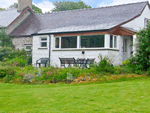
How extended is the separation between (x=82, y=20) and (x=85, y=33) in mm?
4981

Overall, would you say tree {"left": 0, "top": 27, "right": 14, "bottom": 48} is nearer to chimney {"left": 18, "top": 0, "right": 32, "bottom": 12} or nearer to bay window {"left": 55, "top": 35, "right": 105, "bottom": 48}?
chimney {"left": 18, "top": 0, "right": 32, "bottom": 12}

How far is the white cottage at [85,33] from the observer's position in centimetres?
2005

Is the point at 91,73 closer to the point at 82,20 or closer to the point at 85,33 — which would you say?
the point at 85,33

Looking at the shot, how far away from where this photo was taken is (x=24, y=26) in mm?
29234

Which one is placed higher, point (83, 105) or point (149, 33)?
point (149, 33)

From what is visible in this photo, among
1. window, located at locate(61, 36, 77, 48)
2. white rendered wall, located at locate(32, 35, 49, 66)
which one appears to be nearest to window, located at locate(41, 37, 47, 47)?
white rendered wall, located at locate(32, 35, 49, 66)

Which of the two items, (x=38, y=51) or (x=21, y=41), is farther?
(x=21, y=41)

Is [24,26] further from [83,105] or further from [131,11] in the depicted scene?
[83,105]

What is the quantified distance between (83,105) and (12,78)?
311 inches

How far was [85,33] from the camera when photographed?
20312 mm

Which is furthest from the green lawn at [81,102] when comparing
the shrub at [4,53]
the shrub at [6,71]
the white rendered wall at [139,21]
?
the shrub at [4,53]

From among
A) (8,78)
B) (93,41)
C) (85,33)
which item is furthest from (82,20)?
(8,78)

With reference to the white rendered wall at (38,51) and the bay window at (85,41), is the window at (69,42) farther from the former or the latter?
the white rendered wall at (38,51)

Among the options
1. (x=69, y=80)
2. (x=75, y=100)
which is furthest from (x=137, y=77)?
(x=75, y=100)
